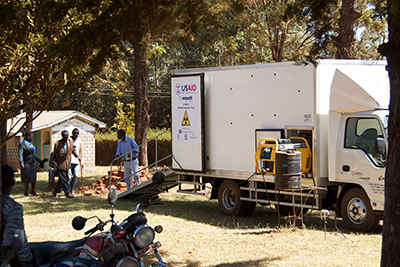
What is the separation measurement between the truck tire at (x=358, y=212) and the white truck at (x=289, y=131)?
0.06ft

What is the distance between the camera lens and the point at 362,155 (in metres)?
10.1

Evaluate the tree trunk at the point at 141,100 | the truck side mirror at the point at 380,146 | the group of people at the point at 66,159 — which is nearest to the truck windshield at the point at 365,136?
the truck side mirror at the point at 380,146

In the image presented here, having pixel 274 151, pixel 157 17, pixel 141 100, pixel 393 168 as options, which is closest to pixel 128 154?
pixel 141 100

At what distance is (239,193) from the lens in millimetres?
12047

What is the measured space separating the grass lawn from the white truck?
1.84 ft

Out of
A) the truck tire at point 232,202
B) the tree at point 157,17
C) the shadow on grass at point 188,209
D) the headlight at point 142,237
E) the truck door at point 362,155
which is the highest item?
the tree at point 157,17

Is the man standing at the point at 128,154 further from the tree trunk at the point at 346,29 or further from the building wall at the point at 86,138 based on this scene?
the building wall at the point at 86,138

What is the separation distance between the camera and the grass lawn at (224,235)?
803 cm

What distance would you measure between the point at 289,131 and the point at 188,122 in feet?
8.84

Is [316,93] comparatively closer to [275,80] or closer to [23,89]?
[275,80]

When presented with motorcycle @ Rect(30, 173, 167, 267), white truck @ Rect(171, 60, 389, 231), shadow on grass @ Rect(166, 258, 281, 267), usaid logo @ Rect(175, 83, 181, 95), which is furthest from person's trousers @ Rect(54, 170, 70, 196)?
motorcycle @ Rect(30, 173, 167, 267)

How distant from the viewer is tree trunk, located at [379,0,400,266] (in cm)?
515

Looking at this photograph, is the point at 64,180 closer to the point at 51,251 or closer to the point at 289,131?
the point at 289,131

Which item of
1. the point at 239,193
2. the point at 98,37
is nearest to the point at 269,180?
the point at 239,193
